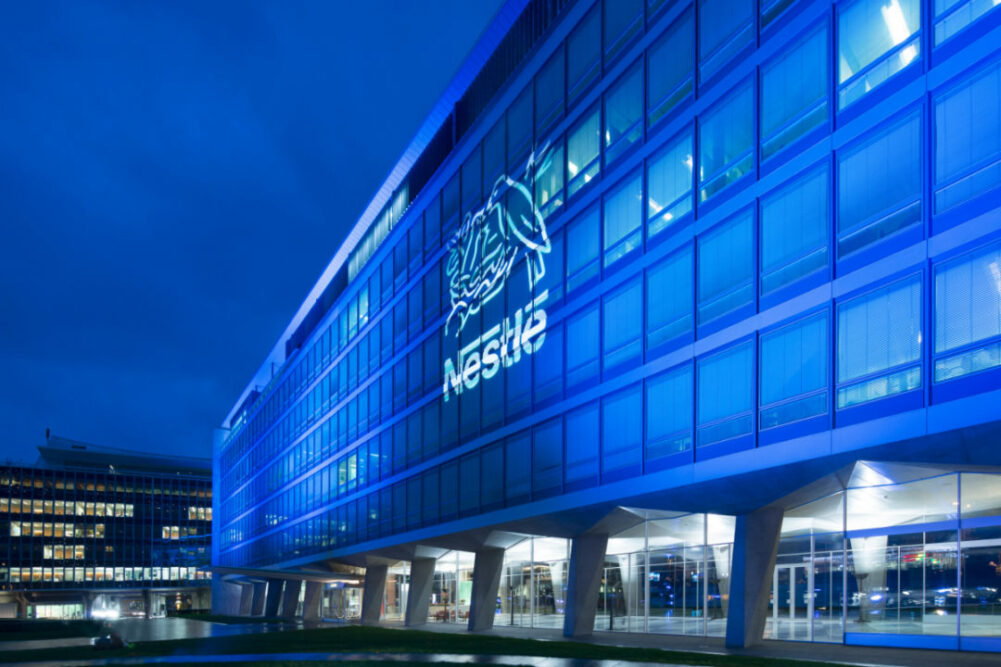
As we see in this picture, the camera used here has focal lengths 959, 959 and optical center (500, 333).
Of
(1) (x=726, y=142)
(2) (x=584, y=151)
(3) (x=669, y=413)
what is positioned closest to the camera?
(1) (x=726, y=142)

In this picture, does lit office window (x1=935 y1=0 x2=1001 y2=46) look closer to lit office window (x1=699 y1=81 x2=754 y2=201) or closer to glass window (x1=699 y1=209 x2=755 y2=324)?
lit office window (x1=699 y1=81 x2=754 y2=201)

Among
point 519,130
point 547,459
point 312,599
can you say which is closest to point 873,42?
point 547,459

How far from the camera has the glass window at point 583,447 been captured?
30078 millimetres

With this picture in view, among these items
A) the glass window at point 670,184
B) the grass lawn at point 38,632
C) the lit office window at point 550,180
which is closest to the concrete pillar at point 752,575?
the glass window at point 670,184

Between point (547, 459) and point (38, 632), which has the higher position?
point (547, 459)

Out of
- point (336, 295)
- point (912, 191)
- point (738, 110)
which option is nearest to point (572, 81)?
point (738, 110)

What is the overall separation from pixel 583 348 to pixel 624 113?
753cm

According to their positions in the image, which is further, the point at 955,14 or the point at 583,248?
the point at 583,248

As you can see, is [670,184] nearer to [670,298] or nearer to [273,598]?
[670,298]

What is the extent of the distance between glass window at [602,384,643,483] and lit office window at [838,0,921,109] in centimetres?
1065

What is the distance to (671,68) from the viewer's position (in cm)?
2703

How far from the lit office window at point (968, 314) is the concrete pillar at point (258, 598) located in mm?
78287

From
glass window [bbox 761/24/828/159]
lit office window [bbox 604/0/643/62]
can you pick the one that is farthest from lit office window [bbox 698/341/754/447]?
lit office window [bbox 604/0/643/62]

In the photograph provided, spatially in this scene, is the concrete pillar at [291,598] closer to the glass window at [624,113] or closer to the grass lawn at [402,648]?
the grass lawn at [402,648]
